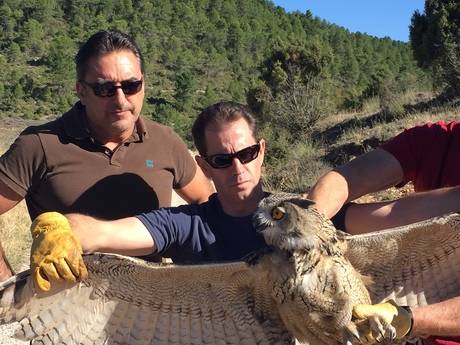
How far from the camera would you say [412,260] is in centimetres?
307

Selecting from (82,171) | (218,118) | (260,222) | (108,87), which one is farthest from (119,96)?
(260,222)

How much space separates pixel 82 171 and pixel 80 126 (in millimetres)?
296

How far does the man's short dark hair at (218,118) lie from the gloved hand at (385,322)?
3.82 ft

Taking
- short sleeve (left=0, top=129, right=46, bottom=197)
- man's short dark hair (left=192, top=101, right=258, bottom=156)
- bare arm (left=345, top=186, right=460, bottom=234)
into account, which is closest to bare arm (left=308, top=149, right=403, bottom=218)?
bare arm (left=345, top=186, right=460, bottom=234)

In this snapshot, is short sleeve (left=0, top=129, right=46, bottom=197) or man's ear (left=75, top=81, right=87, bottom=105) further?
man's ear (left=75, top=81, right=87, bottom=105)

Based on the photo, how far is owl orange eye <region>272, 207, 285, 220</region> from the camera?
2.95 metres

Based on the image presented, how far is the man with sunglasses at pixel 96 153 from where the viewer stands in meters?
3.51

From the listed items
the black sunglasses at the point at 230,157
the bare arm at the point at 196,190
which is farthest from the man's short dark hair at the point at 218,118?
the bare arm at the point at 196,190

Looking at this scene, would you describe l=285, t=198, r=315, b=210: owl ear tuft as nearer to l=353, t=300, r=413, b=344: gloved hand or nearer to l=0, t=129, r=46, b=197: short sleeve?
l=353, t=300, r=413, b=344: gloved hand

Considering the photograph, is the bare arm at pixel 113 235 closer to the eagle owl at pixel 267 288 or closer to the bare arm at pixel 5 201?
the eagle owl at pixel 267 288

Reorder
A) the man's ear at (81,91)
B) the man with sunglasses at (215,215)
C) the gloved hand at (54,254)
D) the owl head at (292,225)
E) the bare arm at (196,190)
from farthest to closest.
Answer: the bare arm at (196,190) < the man's ear at (81,91) < the man with sunglasses at (215,215) < the owl head at (292,225) < the gloved hand at (54,254)

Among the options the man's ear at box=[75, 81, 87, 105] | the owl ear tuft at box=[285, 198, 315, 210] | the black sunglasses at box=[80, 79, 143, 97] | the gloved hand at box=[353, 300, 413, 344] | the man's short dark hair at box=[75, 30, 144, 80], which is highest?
the man's short dark hair at box=[75, 30, 144, 80]

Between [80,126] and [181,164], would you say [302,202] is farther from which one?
[80,126]

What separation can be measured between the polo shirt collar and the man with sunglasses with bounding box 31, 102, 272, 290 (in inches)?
23.0
